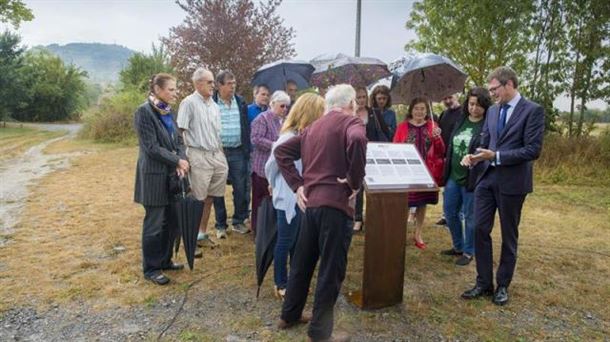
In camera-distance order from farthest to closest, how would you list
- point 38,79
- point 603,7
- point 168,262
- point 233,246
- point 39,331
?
1. point 38,79
2. point 603,7
3. point 233,246
4. point 168,262
5. point 39,331

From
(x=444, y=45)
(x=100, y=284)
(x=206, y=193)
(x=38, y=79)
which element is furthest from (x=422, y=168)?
(x=38, y=79)

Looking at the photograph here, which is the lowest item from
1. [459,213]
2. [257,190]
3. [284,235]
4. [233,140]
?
[459,213]

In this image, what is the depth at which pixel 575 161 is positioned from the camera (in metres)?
10.2

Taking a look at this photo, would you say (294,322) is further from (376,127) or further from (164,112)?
(376,127)

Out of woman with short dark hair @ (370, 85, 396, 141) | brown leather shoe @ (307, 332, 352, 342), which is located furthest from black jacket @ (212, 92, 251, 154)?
brown leather shoe @ (307, 332, 352, 342)

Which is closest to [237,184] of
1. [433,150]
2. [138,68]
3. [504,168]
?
[433,150]

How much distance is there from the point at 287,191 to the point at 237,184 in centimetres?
225

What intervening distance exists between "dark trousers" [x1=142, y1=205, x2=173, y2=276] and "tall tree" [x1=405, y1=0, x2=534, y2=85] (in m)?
9.26

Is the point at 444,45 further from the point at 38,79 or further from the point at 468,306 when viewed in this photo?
the point at 38,79

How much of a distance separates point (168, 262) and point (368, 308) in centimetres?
205

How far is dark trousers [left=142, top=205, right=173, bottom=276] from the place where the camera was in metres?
4.12

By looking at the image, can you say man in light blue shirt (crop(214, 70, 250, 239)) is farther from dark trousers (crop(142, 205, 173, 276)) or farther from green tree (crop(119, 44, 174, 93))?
green tree (crop(119, 44, 174, 93))

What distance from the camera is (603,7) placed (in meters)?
10.1

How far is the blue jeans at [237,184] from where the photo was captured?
5.45 m
